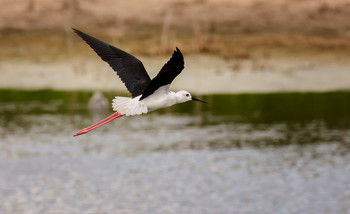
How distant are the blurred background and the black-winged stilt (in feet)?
31.7

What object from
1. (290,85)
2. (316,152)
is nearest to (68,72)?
(290,85)

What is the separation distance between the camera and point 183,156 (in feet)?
90.2

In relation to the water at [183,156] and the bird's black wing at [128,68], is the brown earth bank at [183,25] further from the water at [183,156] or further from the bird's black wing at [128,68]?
the bird's black wing at [128,68]

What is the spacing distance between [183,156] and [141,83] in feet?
51.7

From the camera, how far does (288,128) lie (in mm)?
30375

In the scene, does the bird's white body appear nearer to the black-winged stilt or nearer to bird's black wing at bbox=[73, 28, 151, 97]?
the black-winged stilt

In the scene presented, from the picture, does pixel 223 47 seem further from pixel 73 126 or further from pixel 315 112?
pixel 73 126

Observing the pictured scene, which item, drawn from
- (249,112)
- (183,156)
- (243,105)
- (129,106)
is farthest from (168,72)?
(243,105)

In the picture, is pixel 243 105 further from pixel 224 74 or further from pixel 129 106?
pixel 129 106

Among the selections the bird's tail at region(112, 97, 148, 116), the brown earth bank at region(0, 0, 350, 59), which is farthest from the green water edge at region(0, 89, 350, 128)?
the bird's tail at region(112, 97, 148, 116)

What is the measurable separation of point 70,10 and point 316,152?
49.6ft

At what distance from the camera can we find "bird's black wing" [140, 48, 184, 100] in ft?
33.8

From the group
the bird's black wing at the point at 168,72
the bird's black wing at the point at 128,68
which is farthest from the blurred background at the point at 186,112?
the bird's black wing at the point at 168,72

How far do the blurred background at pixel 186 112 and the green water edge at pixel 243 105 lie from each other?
0.08 m
